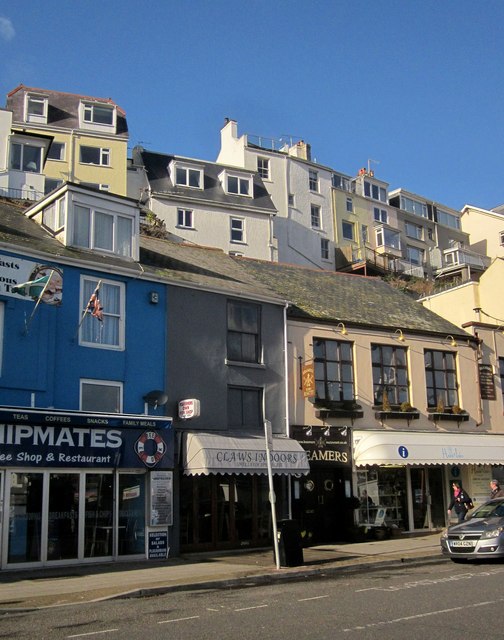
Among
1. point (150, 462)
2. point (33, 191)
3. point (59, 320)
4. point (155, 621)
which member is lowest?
point (155, 621)

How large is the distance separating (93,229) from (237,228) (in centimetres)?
2894

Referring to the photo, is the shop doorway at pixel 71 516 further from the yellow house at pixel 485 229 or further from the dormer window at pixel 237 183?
the yellow house at pixel 485 229

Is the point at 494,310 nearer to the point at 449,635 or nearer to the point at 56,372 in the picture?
the point at 56,372

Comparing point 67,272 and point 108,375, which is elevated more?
point 67,272

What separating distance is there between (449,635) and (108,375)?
12.0 m

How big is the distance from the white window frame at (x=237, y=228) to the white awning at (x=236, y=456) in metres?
29.0

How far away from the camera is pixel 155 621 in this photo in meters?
10.1

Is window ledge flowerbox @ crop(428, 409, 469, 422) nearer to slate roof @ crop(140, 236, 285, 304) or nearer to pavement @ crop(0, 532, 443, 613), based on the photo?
pavement @ crop(0, 532, 443, 613)

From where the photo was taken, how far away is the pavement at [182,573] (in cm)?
1289

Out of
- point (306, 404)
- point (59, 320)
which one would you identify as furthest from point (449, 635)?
point (306, 404)

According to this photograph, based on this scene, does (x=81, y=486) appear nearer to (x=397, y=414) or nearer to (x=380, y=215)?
(x=397, y=414)

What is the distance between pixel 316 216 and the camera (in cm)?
5647

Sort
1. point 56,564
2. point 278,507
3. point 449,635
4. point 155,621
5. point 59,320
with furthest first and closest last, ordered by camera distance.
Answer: point 278,507 → point 59,320 → point 56,564 → point 155,621 → point 449,635

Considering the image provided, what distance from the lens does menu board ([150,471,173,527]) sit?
18.3 meters
